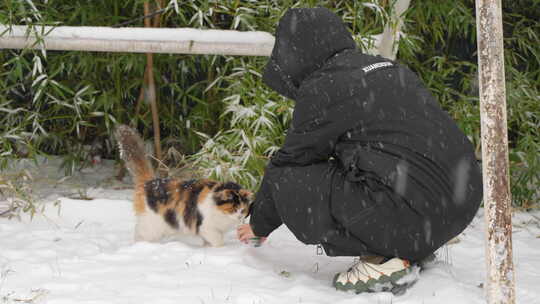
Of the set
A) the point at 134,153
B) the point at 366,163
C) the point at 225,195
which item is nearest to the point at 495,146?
the point at 366,163

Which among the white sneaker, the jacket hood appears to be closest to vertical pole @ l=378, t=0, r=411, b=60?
the jacket hood

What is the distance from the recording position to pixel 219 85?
15.6 feet

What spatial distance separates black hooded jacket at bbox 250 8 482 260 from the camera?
2.62 metres

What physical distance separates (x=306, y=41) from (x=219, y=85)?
2.03 m

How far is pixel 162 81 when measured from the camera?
5082mm

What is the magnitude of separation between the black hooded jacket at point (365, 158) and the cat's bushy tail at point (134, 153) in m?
1.20

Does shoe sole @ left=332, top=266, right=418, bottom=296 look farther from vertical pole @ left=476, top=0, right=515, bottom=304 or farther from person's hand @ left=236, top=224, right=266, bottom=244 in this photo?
person's hand @ left=236, top=224, right=266, bottom=244

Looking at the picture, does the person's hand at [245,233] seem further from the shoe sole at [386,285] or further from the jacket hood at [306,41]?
the jacket hood at [306,41]

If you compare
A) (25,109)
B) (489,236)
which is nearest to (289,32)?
(489,236)

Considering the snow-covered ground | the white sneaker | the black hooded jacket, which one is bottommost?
the snow-covered ground

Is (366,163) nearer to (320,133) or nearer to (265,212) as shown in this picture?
(320,133)

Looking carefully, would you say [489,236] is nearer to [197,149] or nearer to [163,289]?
[163,289]

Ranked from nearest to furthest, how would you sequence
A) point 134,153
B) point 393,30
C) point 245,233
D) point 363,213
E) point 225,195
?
point 363,213 → point 245,233 → point 225,195 → point 134,153 → point 393,30

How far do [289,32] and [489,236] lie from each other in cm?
126
